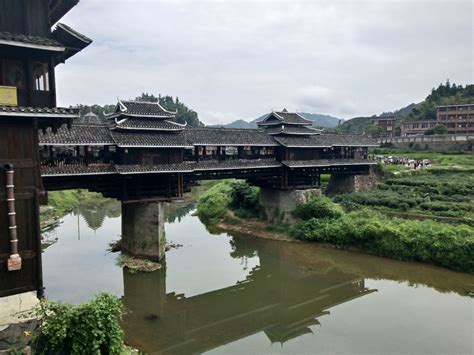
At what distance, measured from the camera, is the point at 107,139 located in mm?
19750

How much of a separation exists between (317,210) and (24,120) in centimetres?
2263

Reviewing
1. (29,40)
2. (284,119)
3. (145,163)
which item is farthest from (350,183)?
(29,40)

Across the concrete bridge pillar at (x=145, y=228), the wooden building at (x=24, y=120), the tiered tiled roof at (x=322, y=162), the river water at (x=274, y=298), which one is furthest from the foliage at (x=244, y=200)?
the wooden building at (x=24, y=120)

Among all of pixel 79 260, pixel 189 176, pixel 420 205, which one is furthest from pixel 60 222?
pixel 420 205

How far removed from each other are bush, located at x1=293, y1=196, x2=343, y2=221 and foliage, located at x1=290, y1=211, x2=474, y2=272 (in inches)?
24.2

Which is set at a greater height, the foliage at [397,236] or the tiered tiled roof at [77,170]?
the tiered tiled roof at [77,170]

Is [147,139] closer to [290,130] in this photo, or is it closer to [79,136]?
[79,136]

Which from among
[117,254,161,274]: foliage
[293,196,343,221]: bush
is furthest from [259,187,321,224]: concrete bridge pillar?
[117,254,161,274]: foliage

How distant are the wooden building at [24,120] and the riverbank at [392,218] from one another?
2056 cm

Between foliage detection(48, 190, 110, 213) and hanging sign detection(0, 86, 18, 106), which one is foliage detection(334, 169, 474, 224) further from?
foliage detection(48, 190, 110, 213)

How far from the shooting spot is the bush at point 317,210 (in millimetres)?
28438

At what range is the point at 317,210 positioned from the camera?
94.9ft

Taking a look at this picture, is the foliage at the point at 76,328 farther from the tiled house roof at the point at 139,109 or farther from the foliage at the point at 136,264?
the tiled house roof at the point at 139,109

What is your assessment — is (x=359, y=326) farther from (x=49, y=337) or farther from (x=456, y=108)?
(x=456, y=108)
